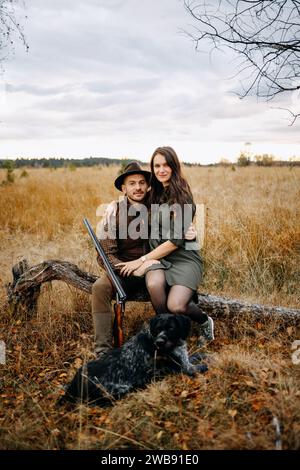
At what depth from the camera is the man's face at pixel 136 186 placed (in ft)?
13.5

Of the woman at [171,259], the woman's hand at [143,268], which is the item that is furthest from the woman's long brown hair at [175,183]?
the woman's hand at [143,268]

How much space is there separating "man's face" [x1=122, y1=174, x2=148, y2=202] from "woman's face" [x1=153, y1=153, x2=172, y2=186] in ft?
0.65

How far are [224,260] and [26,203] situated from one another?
675cm

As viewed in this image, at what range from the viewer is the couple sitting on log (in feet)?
12.5

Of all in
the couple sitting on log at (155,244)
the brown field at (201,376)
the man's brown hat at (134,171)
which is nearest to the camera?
the brown field at (201,376)

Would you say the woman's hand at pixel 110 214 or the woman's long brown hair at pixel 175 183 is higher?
the woman's long brown hair at pixel 175 183

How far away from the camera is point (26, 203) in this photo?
34.8 ft

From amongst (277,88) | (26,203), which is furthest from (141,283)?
(26,203)

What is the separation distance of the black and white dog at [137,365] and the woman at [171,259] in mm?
322

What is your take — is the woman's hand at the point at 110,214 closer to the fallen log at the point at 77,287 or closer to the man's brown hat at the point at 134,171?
the man's brown hat at the point at 134,171

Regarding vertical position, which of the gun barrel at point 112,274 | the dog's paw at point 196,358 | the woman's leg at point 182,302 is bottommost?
the dog's paw at point 196,358

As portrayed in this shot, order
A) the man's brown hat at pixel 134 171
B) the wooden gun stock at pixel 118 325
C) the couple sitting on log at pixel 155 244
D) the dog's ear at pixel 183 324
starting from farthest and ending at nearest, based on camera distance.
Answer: the man's brown hat at pixel 134 171
the couple sitting on log at pixel 155 244
the wooden gun stock at pixel 118 325
the dog's ear at pixel 183 324

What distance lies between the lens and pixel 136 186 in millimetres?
4117
